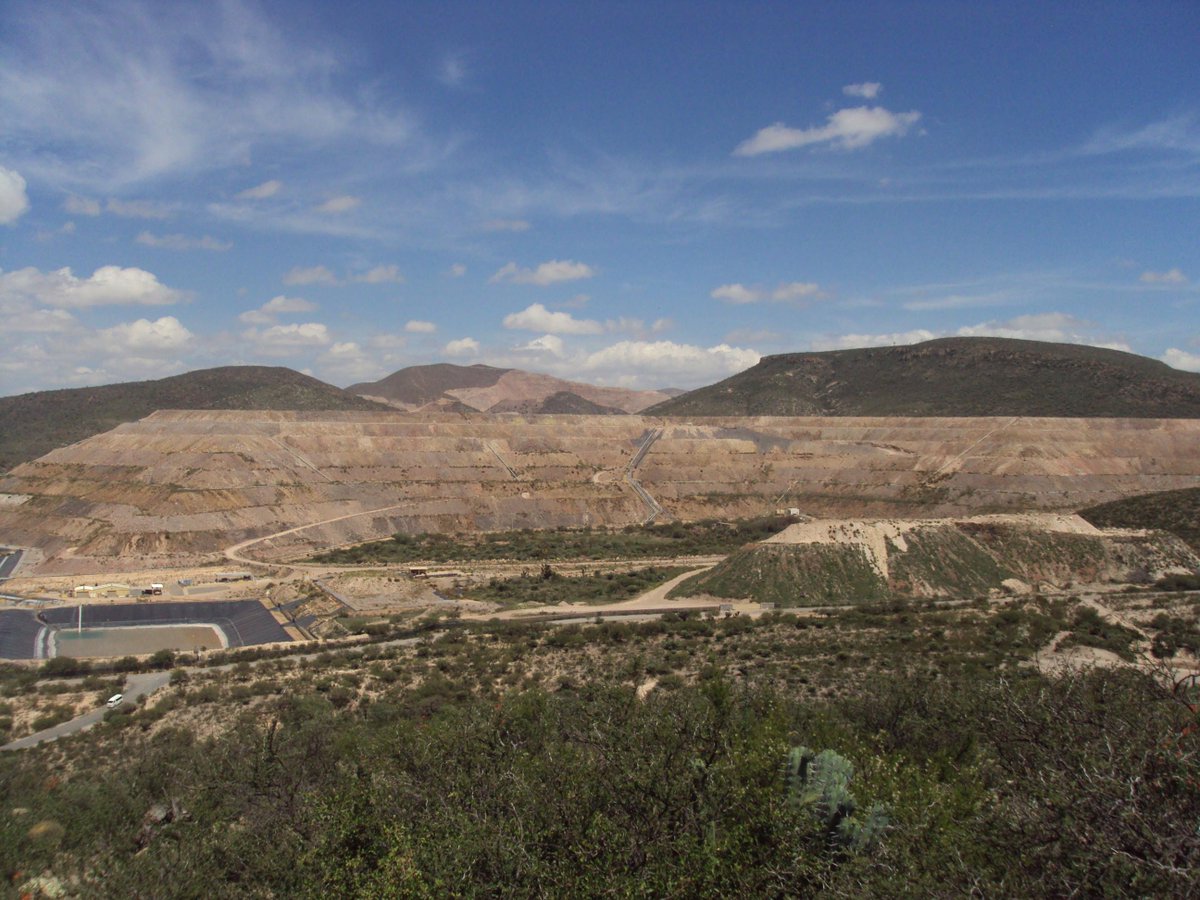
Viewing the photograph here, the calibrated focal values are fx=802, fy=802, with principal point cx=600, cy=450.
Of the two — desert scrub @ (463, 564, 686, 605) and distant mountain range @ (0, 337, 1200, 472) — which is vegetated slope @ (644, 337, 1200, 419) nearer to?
distant mountain range @ (0, 337, 1200, 472)

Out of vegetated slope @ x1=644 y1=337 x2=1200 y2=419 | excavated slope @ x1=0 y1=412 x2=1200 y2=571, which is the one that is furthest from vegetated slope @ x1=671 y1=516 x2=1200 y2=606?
vegetated slope @ x1=644 y1=337 x2=1200 y2=419

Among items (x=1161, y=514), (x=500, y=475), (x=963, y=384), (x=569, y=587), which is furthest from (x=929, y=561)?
(x=963, y=384)

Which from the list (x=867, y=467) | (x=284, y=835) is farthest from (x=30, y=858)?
(x=867, y=467)

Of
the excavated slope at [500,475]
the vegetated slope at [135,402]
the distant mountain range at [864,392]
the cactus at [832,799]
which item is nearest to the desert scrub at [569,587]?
the excavated slope at [500,475]

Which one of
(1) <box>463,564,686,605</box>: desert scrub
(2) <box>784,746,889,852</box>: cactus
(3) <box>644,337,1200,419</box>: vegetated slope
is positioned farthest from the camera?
(3) <box>644,337,1200,419</box>: vegetated slope

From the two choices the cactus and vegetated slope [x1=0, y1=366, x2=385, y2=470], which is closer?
the cactus

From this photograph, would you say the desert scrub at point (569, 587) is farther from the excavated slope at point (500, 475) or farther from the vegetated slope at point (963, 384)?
the vegetated slope at point (963, 384)
